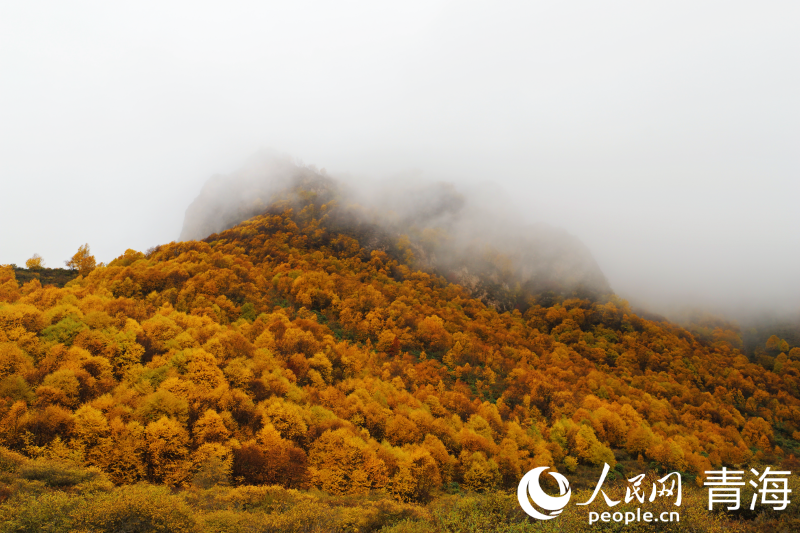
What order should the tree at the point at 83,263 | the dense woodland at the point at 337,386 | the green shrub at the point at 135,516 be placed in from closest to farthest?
A: 1. the green shrub at the point at 135,516
2. the dense woodland at the point at 337,386
3. the tree at the point at 83,263

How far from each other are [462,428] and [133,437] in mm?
58215

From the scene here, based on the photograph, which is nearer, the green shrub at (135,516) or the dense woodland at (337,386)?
the green shrub at (135,516)

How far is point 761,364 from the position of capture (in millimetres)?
156250

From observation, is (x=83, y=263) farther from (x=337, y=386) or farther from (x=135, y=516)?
(x=135, y=516)

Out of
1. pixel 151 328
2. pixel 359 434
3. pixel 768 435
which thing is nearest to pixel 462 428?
pixel 359 434

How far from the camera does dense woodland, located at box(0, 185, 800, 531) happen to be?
4756 centimetres

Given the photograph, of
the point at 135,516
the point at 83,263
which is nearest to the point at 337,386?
the point at 135,516

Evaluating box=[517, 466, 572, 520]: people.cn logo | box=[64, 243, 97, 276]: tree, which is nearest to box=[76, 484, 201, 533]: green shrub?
box=[517, 466, 572, 520]: people.cn logo

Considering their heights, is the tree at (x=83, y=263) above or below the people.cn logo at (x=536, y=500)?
above

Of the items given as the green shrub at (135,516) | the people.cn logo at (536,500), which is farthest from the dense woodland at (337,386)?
the people.cn logo at (536,500)

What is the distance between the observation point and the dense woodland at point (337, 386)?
47.6 meters

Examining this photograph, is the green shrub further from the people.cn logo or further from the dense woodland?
the people.cn logo

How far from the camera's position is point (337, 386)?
270ft

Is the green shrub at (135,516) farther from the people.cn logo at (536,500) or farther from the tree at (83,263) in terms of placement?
the tree at (83,263)
